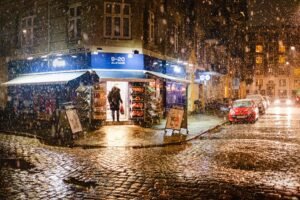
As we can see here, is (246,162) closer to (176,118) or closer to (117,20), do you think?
(176,118)

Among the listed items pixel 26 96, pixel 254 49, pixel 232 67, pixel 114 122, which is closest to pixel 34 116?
pixel 26 96

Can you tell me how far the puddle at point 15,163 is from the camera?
1096cm

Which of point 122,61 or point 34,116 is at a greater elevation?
point 122,61

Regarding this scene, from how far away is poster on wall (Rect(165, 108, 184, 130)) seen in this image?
17828mm

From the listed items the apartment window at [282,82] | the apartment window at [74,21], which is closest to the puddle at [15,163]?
the apartment window at [74,21]

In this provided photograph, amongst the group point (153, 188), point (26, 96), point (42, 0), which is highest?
point (42, 0)

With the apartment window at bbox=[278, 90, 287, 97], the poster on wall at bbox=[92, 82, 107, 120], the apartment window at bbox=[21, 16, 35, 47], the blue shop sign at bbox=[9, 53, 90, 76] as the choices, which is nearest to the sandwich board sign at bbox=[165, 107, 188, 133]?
the poster on wall at bbox=[92, 82, 107, 120]

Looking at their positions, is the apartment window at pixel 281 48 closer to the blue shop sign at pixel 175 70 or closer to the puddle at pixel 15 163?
the blue shop sign at pixel 175 70

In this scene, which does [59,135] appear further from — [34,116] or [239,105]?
[239,105]

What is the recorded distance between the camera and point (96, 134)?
61.0 ft

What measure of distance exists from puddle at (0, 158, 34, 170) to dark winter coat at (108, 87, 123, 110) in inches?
412

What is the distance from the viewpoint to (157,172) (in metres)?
10.2

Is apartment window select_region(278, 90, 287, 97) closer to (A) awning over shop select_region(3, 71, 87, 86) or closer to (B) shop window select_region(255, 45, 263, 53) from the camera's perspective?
(B) shop window select_region(255, 45, 263, 53)

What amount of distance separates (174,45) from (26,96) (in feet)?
35.2
